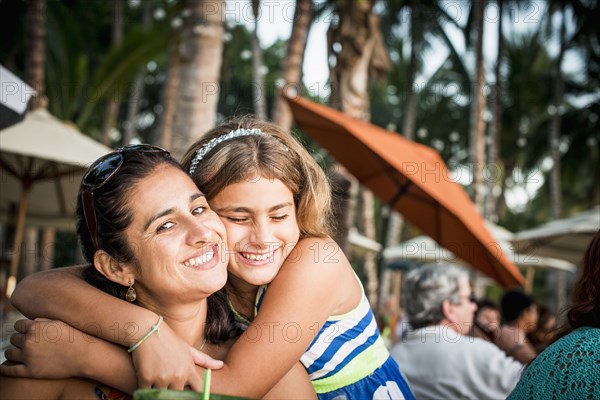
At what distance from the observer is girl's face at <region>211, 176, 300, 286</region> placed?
228 centimetres

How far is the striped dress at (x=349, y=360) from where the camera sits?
2.34 meters

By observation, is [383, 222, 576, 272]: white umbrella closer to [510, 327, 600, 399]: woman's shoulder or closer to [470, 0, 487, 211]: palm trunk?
[470, 0, 487, 211]: palm trunk

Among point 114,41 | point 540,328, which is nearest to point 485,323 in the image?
point 540,328

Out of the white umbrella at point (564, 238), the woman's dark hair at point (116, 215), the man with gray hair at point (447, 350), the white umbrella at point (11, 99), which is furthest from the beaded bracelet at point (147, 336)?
the white umbrella at point (564, 238)

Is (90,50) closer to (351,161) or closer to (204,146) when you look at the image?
(351,161)

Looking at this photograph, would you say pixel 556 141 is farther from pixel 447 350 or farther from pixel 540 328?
pixel 447 350

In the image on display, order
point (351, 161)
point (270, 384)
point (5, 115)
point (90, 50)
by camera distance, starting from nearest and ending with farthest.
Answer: point (270, 384), point (5, 115), point (351, 161), point (90, 50)

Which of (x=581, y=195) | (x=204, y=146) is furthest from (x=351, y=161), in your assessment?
(x=581, y=195)

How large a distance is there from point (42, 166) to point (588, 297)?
6.26 metres

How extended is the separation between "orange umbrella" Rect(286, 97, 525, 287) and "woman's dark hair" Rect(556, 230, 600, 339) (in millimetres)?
3095

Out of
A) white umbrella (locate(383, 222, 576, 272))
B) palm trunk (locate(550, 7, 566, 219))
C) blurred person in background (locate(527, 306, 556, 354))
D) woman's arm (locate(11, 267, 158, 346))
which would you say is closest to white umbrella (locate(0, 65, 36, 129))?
woman's arm (locate(11, 267, 158, 346))

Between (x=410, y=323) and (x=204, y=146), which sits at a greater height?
(x=204, y=146)

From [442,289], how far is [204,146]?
2466 millimetres

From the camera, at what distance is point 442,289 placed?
4.42 metres
